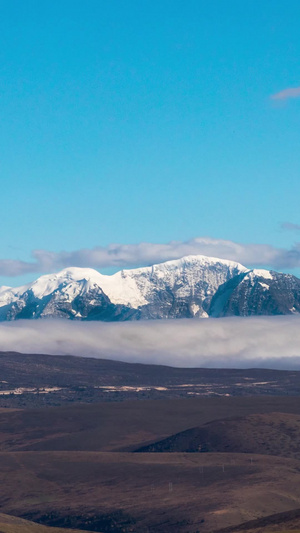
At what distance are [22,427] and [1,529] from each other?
384ft

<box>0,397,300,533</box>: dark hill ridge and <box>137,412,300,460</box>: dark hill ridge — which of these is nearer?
<box>0,397,300,533</box>: dark hill ridge

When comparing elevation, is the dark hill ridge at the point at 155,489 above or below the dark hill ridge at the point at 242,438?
below

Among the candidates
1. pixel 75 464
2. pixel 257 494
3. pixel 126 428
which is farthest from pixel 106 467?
pixel 126 428

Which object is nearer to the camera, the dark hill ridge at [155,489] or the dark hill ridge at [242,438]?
the dark hill ridge at [155,489]

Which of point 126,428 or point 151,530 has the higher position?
point 126,428

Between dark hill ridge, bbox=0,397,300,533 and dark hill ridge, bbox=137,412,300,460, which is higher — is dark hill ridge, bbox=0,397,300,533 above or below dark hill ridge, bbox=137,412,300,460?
below

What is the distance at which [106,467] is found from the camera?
120 metres

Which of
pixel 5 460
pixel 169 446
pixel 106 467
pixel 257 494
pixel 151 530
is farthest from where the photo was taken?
pixel 169 446

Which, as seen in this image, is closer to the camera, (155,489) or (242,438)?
(155,489)

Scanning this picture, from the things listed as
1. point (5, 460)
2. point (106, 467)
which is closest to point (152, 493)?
point (106, 467)

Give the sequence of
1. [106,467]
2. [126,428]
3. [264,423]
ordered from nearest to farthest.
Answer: [106,467]
[264,423]
[126,428]

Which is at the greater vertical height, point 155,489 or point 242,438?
point 242,438

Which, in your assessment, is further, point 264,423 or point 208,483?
point 264,423

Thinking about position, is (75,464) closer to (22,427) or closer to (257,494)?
(257,494)
